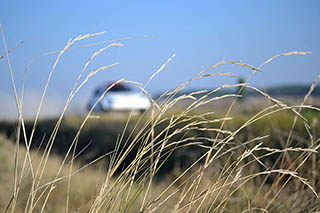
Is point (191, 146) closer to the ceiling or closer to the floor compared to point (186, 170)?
closer to the floor

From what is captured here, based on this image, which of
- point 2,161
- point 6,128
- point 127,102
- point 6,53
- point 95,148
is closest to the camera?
point 6,53

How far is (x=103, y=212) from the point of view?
1414 millimetres

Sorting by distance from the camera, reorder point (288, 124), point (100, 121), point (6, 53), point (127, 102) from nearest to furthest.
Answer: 1. point (6, 53)
2. point (288, 124)
3. point (100, 121)
4. point (127, 102)

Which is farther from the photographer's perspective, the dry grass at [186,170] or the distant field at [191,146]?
the distant field at [191,146]

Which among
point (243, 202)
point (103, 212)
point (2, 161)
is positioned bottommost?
point (2, 161)

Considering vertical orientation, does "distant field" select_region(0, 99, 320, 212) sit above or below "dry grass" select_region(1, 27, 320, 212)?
below

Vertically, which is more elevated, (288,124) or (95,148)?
(288,124)

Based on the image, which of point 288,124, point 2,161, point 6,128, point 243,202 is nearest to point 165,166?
point 288,124

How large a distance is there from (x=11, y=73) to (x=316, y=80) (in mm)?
1168

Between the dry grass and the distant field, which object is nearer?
the dry grass

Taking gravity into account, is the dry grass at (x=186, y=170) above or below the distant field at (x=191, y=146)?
above

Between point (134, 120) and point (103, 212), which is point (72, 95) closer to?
point (103, 212)

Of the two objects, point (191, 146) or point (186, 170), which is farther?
point (191, 146)

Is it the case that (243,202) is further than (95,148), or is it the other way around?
(95,148)
